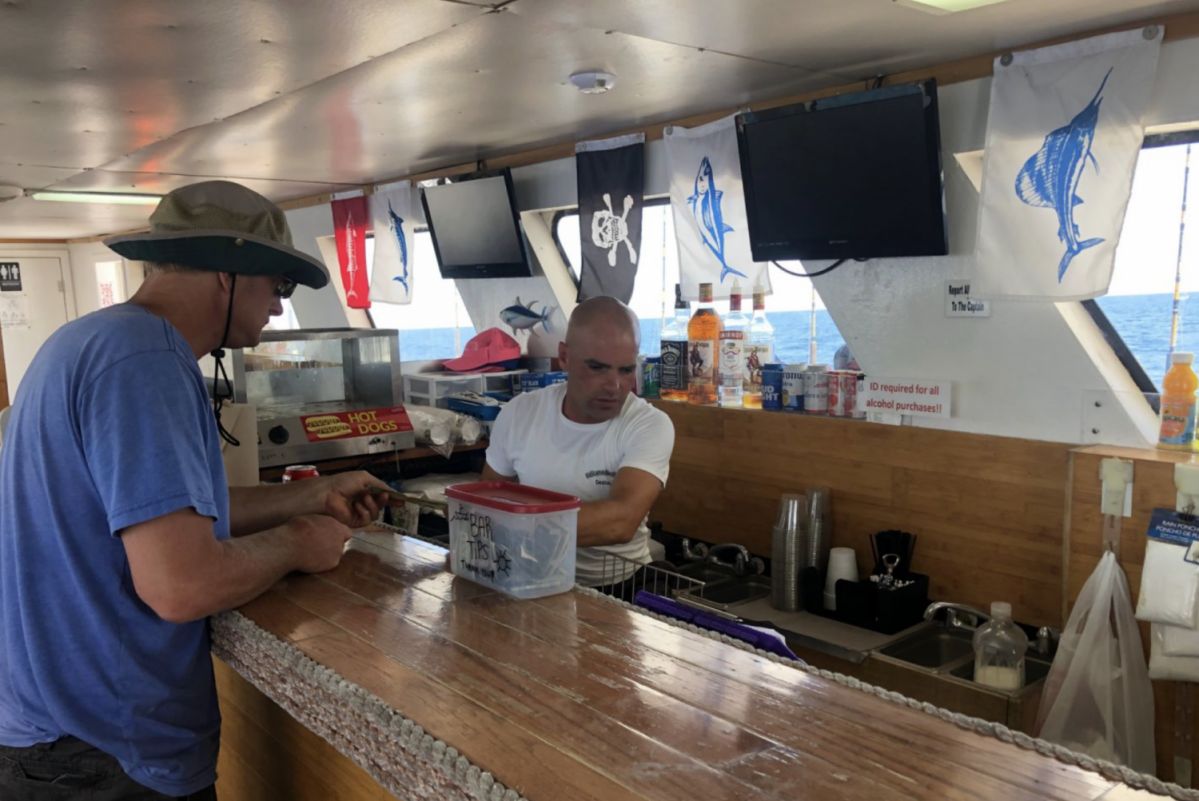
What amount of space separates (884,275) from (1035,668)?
56.0 inches

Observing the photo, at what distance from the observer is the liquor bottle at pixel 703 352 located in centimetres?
394

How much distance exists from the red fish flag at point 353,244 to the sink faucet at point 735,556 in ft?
11.6

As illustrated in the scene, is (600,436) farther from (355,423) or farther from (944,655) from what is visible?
(355,423)

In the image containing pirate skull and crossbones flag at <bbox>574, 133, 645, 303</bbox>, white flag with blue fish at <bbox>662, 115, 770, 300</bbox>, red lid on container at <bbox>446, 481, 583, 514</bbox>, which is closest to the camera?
red lid on container at <bbox>446, 481, 583, 514</bbox>

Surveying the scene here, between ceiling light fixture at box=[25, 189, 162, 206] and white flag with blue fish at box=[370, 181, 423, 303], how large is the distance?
1.63 m

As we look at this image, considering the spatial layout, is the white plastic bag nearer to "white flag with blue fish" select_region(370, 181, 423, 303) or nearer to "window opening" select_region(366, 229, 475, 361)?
"window opening" select_region(366, 229, 475, 361)

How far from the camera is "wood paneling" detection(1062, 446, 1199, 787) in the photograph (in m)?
2.54

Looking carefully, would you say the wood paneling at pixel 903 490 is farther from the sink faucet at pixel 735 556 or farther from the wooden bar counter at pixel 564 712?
the wooden bar counter at pixel 564 712

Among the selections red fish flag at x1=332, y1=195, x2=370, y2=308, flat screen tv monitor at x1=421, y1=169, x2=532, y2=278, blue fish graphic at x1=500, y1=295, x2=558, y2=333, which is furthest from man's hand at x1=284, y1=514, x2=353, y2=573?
red fish flag at x1=332, y1=195, x2=370, y2=308

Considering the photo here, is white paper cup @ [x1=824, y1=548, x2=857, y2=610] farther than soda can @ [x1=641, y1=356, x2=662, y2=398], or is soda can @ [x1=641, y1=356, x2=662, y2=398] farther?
soda can @ [x1=641, y1=356, x2=662, y2=398]

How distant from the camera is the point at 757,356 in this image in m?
3.83

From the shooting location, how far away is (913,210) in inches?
121

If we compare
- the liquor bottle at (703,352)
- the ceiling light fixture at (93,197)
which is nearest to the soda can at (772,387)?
the liquor bottle at (703,352)

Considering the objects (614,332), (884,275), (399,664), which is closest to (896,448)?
(884,275)
